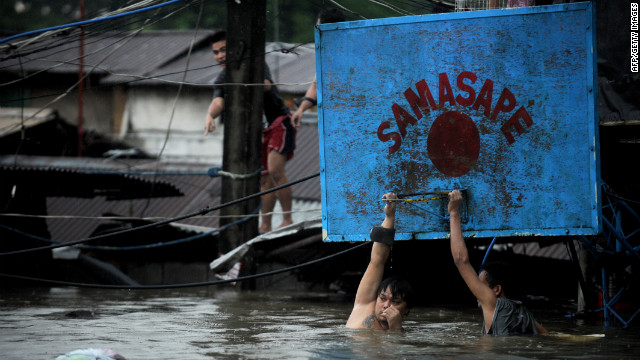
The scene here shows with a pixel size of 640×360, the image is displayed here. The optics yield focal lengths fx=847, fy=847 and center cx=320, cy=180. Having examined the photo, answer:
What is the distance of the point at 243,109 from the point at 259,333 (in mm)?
4051

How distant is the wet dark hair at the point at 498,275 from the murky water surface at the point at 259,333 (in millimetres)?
444

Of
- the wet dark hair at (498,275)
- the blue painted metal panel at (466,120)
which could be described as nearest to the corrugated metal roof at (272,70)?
the blue painted metal panel at (466,120)

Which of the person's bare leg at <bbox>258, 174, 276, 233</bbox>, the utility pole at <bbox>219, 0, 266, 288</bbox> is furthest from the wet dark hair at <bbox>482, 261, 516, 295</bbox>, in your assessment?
the person's bare leg at <bbox>258, 174, 276, 233</bbox>

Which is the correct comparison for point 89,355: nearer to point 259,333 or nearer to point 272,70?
point 259,333

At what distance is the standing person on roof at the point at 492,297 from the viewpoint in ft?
20.7

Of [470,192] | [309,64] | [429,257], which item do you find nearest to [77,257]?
[429,257]

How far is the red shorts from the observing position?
37.3 feet

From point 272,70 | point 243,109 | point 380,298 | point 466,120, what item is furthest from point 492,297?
point 272,70

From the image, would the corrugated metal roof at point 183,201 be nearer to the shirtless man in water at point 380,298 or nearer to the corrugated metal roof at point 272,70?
the corrugated metal roof at point 272,70

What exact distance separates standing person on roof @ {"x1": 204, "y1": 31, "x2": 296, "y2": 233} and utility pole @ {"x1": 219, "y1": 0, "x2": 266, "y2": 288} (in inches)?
19.2

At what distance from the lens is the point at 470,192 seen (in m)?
6.45

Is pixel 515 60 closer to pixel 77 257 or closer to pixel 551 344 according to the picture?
pixel 551 344

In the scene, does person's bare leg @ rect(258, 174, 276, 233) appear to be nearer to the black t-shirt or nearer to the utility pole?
the utility pole

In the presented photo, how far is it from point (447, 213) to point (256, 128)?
4.72 m
